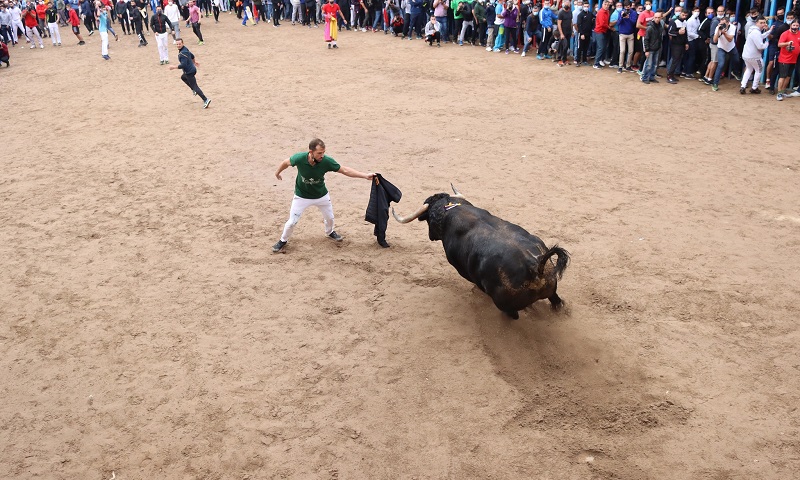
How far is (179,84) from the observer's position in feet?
63.7

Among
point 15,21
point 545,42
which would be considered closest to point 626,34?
point 545,42

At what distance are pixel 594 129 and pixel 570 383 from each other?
8.60m

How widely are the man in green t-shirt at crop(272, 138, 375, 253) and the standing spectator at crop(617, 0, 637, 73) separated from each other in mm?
12023

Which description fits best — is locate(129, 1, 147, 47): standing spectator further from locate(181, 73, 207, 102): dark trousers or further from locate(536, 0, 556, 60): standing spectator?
locate(536, 0, 556, 60): standing spectator

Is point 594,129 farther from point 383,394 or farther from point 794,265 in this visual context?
point 383,394

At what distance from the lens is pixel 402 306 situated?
808 centimetres

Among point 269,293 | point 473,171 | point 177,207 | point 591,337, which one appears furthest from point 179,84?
point 591,337

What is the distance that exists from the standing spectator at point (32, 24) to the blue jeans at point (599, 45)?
73.2 ft

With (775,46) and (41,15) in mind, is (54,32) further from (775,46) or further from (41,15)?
(775,46)

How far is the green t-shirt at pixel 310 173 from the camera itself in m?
8.82

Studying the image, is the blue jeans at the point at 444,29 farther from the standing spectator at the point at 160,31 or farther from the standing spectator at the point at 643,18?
the standing spectator at the point at 160,31

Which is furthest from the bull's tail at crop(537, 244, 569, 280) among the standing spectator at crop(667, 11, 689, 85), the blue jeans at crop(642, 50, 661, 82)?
the standing spectator at crop(667, 11, 689, 85)

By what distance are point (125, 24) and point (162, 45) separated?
10140mm

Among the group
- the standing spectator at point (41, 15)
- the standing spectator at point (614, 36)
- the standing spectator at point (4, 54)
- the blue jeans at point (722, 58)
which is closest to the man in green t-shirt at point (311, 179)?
the blue jeans at point (722, 58)
